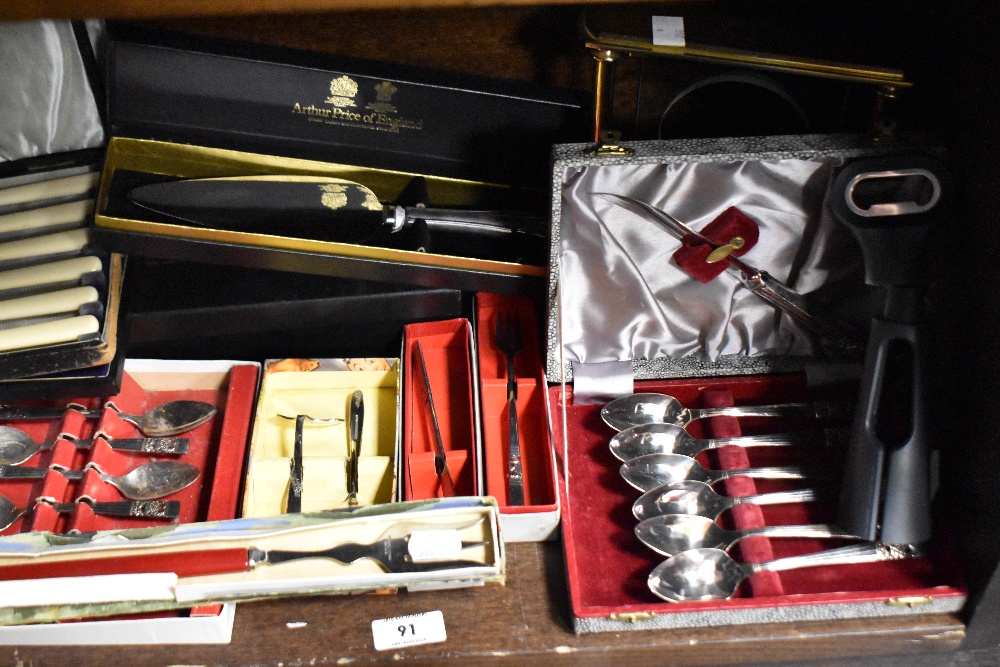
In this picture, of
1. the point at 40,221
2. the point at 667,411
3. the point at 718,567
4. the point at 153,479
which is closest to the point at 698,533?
the point at 718,567

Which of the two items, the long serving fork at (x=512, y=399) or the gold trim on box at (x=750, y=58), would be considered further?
the long serving fork at (x=512, y=399)

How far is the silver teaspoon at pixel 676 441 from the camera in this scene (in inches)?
33.9

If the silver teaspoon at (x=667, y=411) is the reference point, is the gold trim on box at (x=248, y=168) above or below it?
above

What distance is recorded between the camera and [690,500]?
81 centimetres

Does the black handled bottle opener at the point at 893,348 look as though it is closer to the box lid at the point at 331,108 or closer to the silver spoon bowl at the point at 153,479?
the box lid at the point at 331,108

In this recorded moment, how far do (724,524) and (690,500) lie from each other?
0.04 meters

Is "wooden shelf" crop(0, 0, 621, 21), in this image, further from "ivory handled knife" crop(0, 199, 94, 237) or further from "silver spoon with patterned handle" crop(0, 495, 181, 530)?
"silver spoon with patterned handle" crop(0, 495, 181, 530)

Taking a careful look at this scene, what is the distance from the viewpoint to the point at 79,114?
98 cm

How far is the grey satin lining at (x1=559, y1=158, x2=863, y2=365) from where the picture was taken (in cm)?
79

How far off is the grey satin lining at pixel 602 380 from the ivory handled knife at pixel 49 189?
582mm

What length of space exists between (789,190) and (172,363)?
67cm

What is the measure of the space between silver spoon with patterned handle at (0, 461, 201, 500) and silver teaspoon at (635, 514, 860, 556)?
0.47 metres

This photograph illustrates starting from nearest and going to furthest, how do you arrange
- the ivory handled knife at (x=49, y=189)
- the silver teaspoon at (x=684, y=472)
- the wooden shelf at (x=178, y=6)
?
the wooden shelf at (x=178, y=6)
the silver teaspoon at (x=684, y=472)
the ivory handled knife at (x=49, y=189)

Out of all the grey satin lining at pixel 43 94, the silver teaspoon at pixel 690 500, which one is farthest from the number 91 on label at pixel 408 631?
the grey satin lining at pixel 43 94
